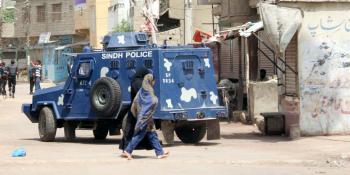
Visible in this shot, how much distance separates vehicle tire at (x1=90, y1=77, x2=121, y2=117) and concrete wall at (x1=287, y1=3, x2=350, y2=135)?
4.15 metres

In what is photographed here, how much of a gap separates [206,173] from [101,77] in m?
5.65

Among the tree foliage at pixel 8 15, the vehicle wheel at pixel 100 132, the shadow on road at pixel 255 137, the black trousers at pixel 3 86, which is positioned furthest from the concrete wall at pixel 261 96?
the tree foliage at pixel 8 15

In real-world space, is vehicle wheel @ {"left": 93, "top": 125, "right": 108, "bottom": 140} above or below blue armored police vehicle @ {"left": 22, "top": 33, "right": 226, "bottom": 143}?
below

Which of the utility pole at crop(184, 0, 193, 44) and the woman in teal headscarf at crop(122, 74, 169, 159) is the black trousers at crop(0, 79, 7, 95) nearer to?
the utility pole at crop(184, 0, 193, 44)

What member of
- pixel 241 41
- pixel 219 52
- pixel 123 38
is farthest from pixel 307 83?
pixel 219 52

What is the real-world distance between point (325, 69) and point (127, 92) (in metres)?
4.46

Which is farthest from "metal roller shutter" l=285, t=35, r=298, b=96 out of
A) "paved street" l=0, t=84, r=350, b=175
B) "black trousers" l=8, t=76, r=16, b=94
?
"black trousers" l=8, t=76, r=16, b=94

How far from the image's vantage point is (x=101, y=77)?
50.9 ft

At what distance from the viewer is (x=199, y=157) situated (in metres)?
12.5

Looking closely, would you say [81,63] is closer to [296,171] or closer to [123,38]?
[123,38]

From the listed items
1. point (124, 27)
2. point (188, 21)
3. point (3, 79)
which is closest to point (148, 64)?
point (3, 79)

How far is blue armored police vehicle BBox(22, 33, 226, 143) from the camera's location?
574 inches

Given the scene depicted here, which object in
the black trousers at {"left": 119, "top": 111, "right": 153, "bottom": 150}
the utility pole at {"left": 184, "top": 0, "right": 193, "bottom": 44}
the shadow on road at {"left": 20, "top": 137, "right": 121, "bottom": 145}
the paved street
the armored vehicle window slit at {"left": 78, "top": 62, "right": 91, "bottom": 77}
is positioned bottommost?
the shadow on road at {"left": 20, "top": 137, "right": 121, "bottom": 145}

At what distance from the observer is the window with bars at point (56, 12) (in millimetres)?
62781
